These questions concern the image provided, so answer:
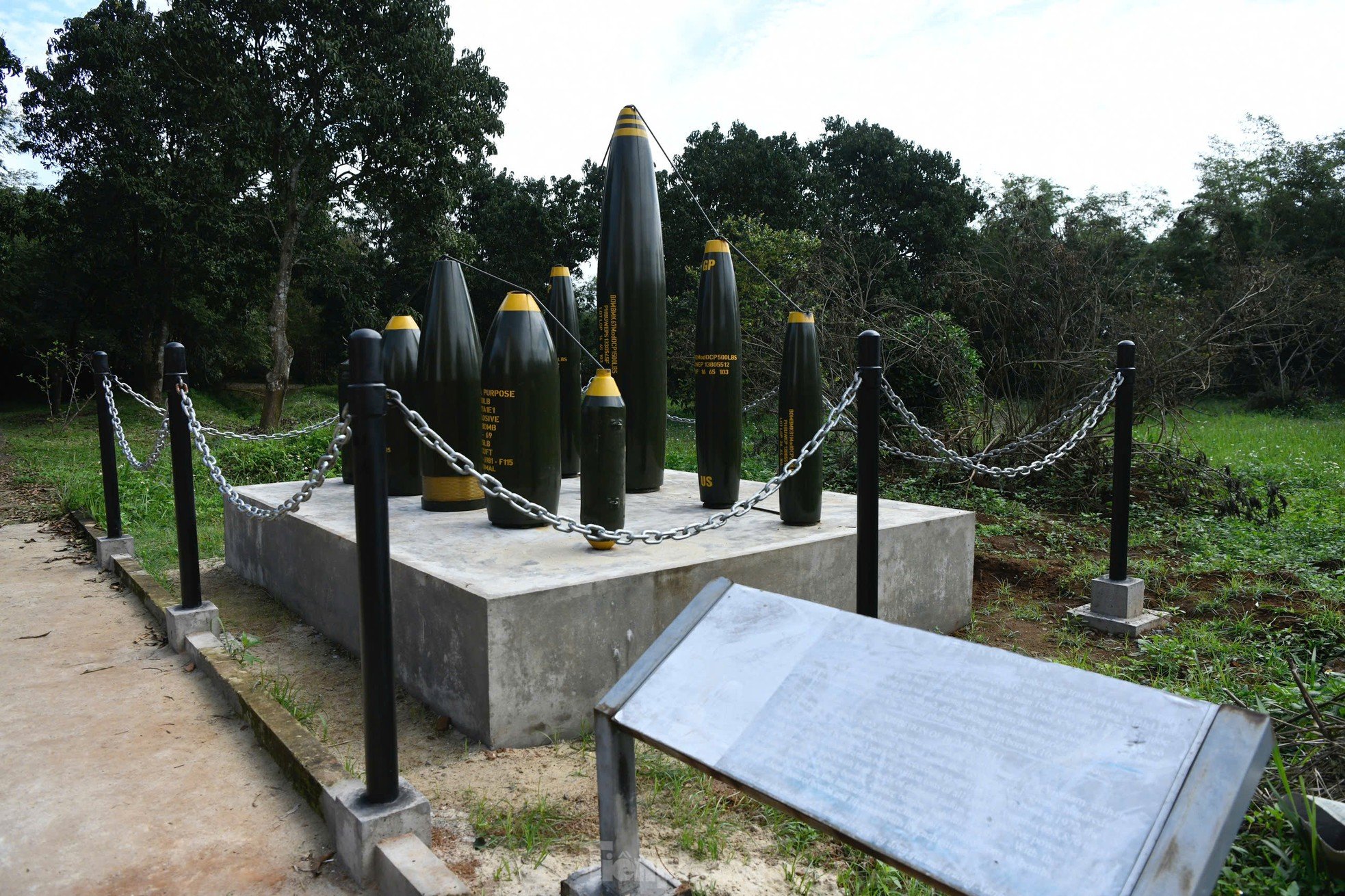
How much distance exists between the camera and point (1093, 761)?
142 cm

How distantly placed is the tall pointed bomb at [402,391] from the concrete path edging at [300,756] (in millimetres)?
1306

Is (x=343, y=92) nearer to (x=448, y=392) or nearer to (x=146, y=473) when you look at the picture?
(x=146, y=473)

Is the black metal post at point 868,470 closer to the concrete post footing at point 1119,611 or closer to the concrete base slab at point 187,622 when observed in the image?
the concrete post footing at point 1119,611

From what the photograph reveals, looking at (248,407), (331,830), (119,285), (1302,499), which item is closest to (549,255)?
(248,407)

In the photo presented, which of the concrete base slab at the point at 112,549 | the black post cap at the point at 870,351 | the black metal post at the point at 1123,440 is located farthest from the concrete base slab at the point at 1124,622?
the concrete base slab at the point at 112,549

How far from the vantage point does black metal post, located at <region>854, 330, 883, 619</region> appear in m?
3.15

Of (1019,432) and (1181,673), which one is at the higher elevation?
(1019,432)

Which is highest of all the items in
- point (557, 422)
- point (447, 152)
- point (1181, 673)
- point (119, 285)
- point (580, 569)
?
point (447, 152)

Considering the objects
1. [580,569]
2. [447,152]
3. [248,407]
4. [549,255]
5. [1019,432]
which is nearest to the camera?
[580,569]

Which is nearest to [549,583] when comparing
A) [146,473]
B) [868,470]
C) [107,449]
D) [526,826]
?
[526,826]

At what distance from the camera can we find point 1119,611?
189 inches

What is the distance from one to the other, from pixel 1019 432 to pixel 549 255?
1908 centimetres

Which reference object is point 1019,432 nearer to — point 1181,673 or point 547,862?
point 1181,673

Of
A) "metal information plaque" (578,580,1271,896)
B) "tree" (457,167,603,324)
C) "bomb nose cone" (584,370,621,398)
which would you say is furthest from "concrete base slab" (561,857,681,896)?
"tree" (457,167,603,324)
